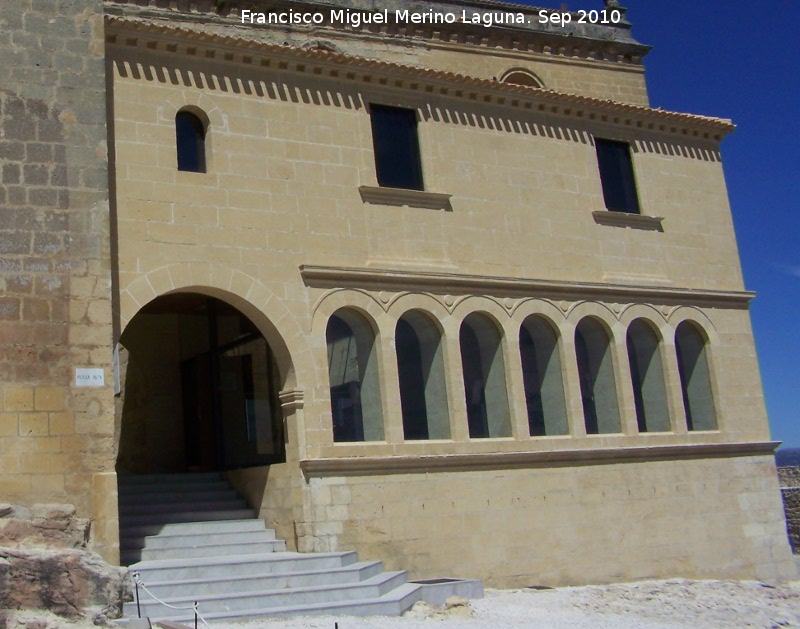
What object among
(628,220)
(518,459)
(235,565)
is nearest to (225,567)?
(235,565)

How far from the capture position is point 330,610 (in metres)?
10.7

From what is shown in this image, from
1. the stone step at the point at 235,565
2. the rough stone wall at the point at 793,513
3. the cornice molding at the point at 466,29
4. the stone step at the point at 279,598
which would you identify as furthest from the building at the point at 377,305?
the rough stone wall at the point at 793,513

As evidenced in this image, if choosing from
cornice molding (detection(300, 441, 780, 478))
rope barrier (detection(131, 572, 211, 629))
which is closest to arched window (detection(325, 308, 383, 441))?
cornice molding (detection(300, 441, 780, 478))

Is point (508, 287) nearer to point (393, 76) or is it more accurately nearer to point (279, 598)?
point (393, 76)

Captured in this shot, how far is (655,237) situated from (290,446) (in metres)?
7.81

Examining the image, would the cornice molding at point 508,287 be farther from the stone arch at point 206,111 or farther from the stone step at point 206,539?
the stone step at point 206,539

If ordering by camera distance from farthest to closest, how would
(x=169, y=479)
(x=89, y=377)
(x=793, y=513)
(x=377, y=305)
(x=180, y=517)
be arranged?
1. (x=793, y=513)
2. (x=169, y=479)
3. (x=377, y=305)
4. (x=180, y=517)
5. (x=89, y=377)

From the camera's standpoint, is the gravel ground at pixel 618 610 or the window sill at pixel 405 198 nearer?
the gravel ground at pixel 618 610

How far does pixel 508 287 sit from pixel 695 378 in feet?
14.0

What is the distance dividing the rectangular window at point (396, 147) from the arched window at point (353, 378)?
2322 millimetres

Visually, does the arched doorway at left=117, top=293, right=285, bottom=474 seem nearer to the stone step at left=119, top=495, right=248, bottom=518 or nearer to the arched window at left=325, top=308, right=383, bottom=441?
the stone step at left=119, top=495, right=248, bottom=518

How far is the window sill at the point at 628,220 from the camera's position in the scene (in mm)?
16344

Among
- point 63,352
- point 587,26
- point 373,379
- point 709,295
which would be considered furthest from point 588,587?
point 587,26

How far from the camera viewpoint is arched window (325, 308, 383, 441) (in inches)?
527
